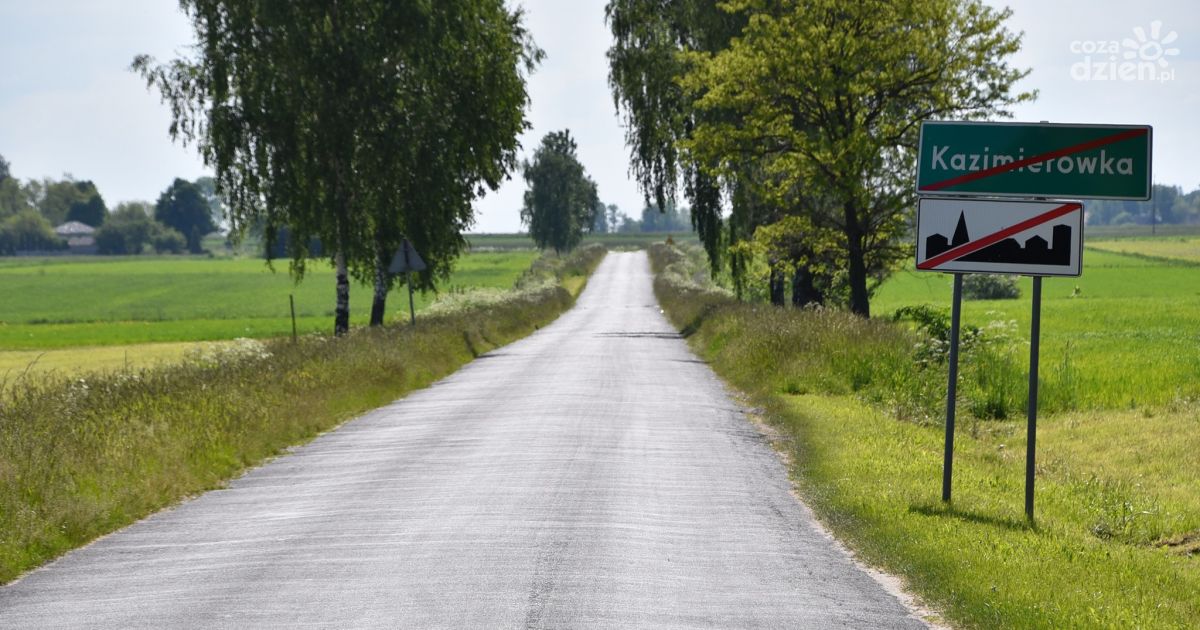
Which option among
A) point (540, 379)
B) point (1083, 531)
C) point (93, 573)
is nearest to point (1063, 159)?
point (1083, 531)

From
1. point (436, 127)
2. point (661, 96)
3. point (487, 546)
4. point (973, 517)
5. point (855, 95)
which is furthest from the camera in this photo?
point (661, 96)

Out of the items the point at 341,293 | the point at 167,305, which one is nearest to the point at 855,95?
the point at 341,293

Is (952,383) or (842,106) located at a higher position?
(842,106)

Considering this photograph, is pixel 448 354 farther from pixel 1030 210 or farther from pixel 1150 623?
pixel 1150 623

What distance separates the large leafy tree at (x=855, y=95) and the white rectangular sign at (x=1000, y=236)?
17.1 metres

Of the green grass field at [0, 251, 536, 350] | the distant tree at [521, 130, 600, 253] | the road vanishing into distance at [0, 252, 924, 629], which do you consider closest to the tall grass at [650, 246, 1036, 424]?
the road vanishing into distance at [0, 252, 924, 629]

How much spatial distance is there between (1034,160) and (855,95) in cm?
1889

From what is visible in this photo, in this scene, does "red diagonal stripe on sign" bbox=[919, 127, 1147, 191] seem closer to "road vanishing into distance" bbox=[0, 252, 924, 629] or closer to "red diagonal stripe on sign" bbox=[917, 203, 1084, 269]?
"red diagonal stripe on sign" bbox=[917, 203, 1084, 269]

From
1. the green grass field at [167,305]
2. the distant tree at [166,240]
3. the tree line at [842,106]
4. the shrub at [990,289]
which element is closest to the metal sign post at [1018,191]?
the tree line at [842,106]

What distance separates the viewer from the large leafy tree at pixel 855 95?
2688cm

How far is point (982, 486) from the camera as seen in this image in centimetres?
1081

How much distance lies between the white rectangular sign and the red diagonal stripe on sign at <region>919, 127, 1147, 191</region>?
228mm

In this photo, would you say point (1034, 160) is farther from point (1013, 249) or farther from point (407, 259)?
point (407, 259)

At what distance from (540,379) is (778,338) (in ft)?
15.2
